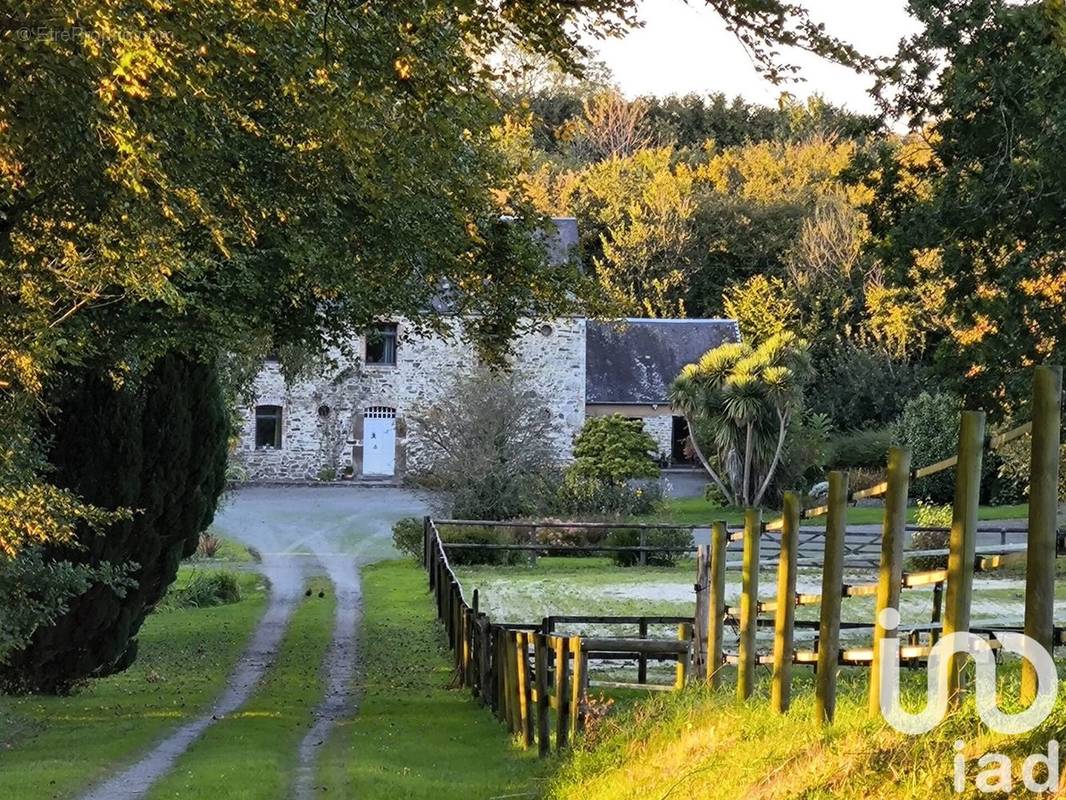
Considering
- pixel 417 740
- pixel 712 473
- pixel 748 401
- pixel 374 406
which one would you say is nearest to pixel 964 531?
pixel 417 740

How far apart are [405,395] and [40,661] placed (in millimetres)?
29870

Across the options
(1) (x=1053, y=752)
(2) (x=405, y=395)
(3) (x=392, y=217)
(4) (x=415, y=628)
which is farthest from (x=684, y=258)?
(1) (x=1053, y=752)

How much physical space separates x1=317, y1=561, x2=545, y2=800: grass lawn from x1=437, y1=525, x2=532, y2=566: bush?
915 centimetres

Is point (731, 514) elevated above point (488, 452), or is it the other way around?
point (488, 452)

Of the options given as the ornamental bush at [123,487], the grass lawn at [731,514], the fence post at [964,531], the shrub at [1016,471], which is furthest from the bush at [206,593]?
the fence post at [964,531]

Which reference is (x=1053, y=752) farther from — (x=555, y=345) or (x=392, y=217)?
(x=555, y=345)

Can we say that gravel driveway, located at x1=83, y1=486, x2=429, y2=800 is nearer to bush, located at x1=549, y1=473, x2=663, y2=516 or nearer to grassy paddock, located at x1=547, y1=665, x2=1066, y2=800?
grassy paddock, located at x1=547, y1=665, x2=1066, y2=800

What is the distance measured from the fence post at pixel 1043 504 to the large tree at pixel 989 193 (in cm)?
972

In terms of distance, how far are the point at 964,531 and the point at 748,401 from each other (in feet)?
112

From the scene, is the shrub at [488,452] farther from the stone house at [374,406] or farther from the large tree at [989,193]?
the large tree at [989,193]

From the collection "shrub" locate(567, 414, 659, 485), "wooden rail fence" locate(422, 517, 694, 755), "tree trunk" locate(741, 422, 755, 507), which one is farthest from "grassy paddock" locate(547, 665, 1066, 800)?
"shrub" locate(567, 414, 659, 485)

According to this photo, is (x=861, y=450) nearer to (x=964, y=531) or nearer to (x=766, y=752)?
(x=766, y=752)

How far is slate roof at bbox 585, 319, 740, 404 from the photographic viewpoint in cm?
4884

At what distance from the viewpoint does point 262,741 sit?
1277cm
